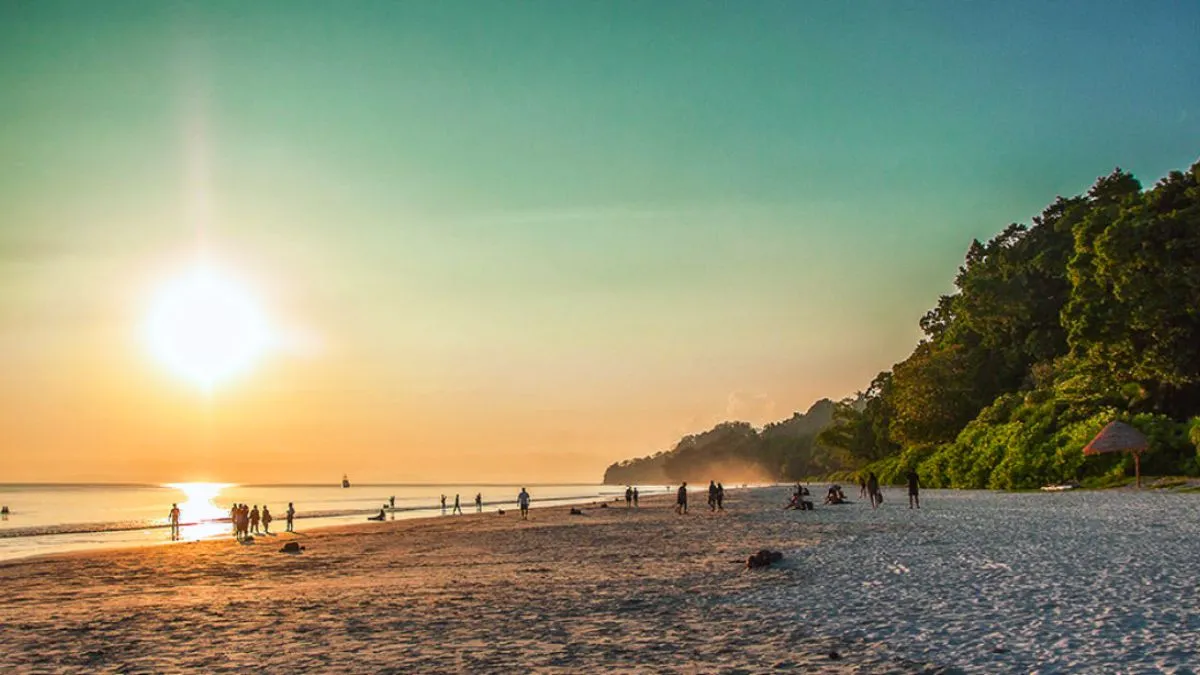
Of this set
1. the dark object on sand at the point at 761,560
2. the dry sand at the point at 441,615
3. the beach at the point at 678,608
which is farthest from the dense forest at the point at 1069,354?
the dark object on sand at the point at 761,560

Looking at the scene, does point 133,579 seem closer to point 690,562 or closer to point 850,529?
point 690,562

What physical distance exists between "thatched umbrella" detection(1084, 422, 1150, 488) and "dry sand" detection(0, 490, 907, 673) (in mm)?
23482

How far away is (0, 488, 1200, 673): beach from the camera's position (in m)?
10.5

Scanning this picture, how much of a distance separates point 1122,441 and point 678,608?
1470 inches

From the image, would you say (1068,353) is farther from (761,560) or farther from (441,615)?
(441,615)

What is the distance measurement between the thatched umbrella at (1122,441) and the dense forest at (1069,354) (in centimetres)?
203

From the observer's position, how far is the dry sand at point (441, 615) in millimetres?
10992

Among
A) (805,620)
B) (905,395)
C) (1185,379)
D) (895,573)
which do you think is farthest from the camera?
(905,395)

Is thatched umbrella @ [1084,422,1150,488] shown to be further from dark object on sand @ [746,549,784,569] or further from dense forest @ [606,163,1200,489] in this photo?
dark object on sand @ [746,549,784,569]

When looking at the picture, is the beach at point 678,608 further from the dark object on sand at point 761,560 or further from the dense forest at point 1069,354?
the dense forest at point 1069,354

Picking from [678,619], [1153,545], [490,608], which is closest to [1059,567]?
[1153,545]

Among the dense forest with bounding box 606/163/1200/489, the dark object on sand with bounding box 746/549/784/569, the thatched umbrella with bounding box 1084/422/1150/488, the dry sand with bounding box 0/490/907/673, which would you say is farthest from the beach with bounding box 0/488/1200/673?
the dense forest with bounding box 606/163/1200/489

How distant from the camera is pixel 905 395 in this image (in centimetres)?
8200

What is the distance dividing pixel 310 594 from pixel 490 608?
18.0ft
